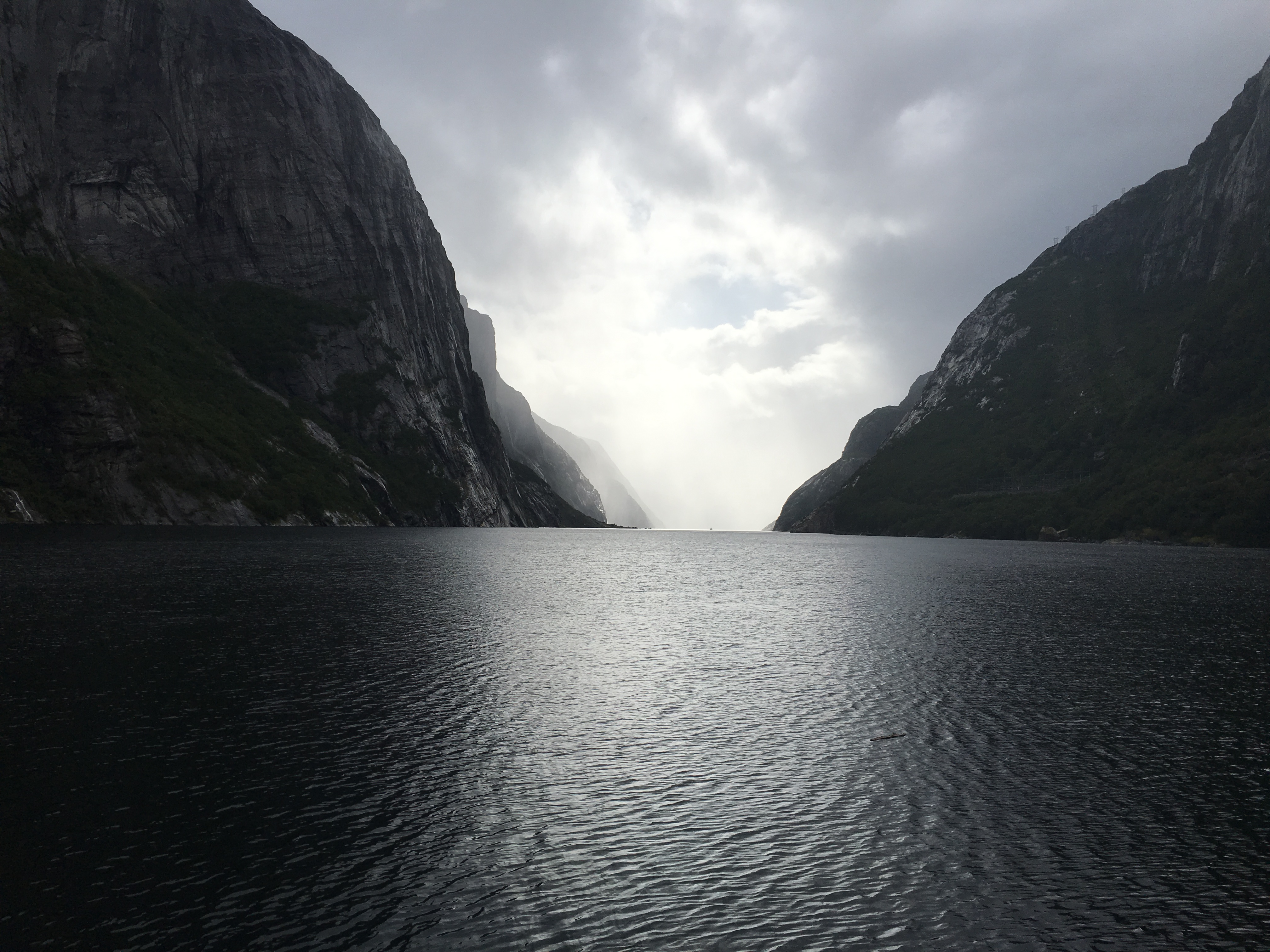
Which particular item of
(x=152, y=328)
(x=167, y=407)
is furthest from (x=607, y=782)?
(x=152, y=328)

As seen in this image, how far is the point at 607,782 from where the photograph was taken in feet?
71.4

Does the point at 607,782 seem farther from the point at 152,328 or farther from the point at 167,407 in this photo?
the point at 152,328

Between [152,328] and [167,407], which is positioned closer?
[167,407]

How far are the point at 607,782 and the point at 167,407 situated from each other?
13054cm

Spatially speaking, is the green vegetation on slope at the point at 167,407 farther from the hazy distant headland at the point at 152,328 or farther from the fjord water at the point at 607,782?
the fjord water at the point at 607,782

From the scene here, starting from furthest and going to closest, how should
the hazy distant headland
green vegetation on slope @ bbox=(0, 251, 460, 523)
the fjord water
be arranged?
the hazy distant headland, green vegetation on slope @ bbox=(0, 251, 460, 523), the fjord water

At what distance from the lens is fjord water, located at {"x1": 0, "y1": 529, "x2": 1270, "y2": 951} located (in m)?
14.2

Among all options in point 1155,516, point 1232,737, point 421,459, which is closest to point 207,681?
point 1232,737

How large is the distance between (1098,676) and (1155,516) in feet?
630

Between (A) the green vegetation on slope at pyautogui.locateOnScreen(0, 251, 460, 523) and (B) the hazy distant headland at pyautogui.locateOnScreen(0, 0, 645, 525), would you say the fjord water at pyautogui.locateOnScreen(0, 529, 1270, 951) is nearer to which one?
(A) the green vegetation on slope at pyautogui.locateOnScreen(0, 251, 460, 523)

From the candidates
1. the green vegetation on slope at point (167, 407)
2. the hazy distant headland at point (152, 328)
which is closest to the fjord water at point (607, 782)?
the green vegetation on slope at point (167, 407)

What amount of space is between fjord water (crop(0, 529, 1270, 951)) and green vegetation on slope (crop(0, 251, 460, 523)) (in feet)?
222

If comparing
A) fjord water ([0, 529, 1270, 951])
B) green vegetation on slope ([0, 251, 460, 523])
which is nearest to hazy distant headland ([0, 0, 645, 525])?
green vegetation on slope ([0, 251, 460, 523])

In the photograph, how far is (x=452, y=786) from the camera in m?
20.7
